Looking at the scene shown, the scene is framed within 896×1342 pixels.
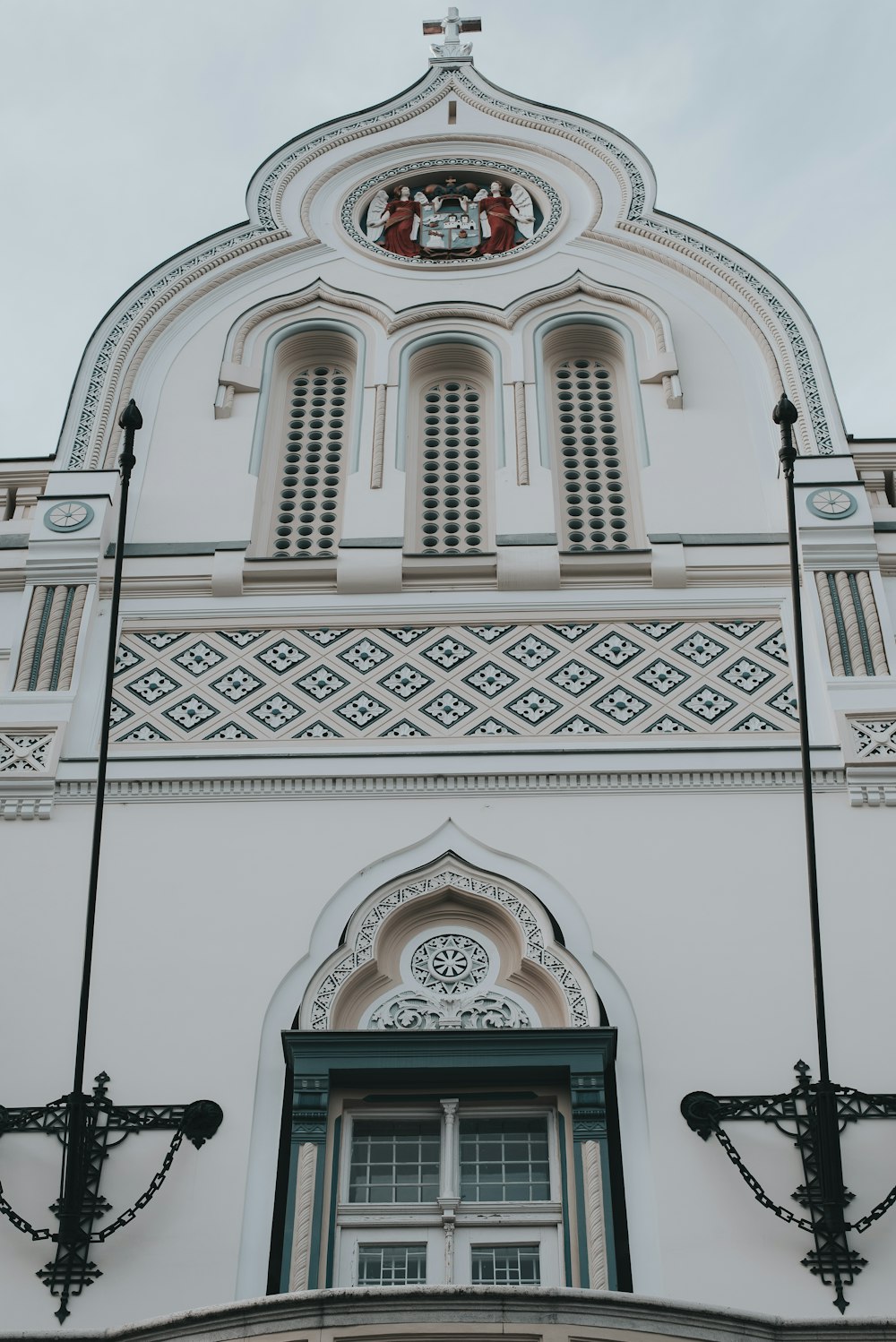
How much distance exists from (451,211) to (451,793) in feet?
23.6

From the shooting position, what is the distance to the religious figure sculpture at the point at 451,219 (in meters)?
17.3

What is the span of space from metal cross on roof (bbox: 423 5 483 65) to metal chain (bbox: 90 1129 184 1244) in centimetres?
1195

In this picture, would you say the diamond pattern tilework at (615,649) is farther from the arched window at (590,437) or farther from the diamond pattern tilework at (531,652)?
the arched window at (590,437)

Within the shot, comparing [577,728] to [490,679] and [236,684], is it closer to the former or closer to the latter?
[490,679]

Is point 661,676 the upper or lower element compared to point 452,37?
lower

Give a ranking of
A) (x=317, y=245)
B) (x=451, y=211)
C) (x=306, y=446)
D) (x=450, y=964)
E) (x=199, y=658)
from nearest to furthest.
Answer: (x=450, y=964), (x=199, y=658), (x=306, y=446), (x=317, y=245), (x=451, y=211)

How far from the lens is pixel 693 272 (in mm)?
16734

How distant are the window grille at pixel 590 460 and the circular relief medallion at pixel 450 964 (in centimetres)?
360

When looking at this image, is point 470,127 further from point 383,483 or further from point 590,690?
point 590,690

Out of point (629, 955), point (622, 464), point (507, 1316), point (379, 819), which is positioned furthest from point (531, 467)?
point (507, 1316)

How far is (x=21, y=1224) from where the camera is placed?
34.0ft

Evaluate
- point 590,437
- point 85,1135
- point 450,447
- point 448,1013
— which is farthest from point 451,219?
point 85,1135

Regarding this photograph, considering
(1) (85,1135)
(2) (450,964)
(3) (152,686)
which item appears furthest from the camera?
(3) (152,686)

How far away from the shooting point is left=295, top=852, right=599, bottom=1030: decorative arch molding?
11.4 m
